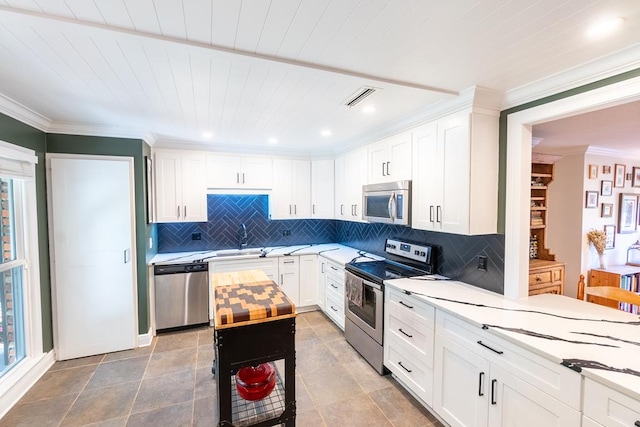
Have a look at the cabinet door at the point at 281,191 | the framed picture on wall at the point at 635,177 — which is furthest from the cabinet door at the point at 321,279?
the framed picture on wall at the point at 635,177

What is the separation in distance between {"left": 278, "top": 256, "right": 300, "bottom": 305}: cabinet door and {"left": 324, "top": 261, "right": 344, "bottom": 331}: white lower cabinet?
452 mm

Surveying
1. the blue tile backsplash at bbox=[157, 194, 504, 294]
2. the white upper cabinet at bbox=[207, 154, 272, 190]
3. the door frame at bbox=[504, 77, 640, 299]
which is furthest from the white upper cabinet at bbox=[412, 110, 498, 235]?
the white upper cabinet at bbox=[207, 154, 272, 190]

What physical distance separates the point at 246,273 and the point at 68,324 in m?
2.11

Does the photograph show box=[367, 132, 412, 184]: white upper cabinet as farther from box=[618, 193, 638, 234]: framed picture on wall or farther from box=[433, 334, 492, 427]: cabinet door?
box=[618, 193, 638, 234]: framed picture on wall

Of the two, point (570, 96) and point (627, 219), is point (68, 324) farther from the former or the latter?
point (627, 219)

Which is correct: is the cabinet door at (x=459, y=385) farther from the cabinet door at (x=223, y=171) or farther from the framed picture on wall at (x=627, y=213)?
the framed picture on wall at (x=627, y=213)

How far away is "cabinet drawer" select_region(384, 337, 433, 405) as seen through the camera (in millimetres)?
2199

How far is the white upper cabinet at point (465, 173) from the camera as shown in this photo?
2.21 meters

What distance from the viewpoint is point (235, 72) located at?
1774 mm

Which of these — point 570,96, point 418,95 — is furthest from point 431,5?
point 570,96

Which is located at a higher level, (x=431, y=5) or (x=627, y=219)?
(x=431, y=5)

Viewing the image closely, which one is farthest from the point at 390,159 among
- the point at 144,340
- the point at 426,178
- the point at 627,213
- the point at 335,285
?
the point at 627,213

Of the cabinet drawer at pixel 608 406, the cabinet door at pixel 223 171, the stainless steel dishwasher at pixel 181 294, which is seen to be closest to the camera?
the cabinet drawer at pixel 608 406

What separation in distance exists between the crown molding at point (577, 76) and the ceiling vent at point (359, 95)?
1043 millimetres
